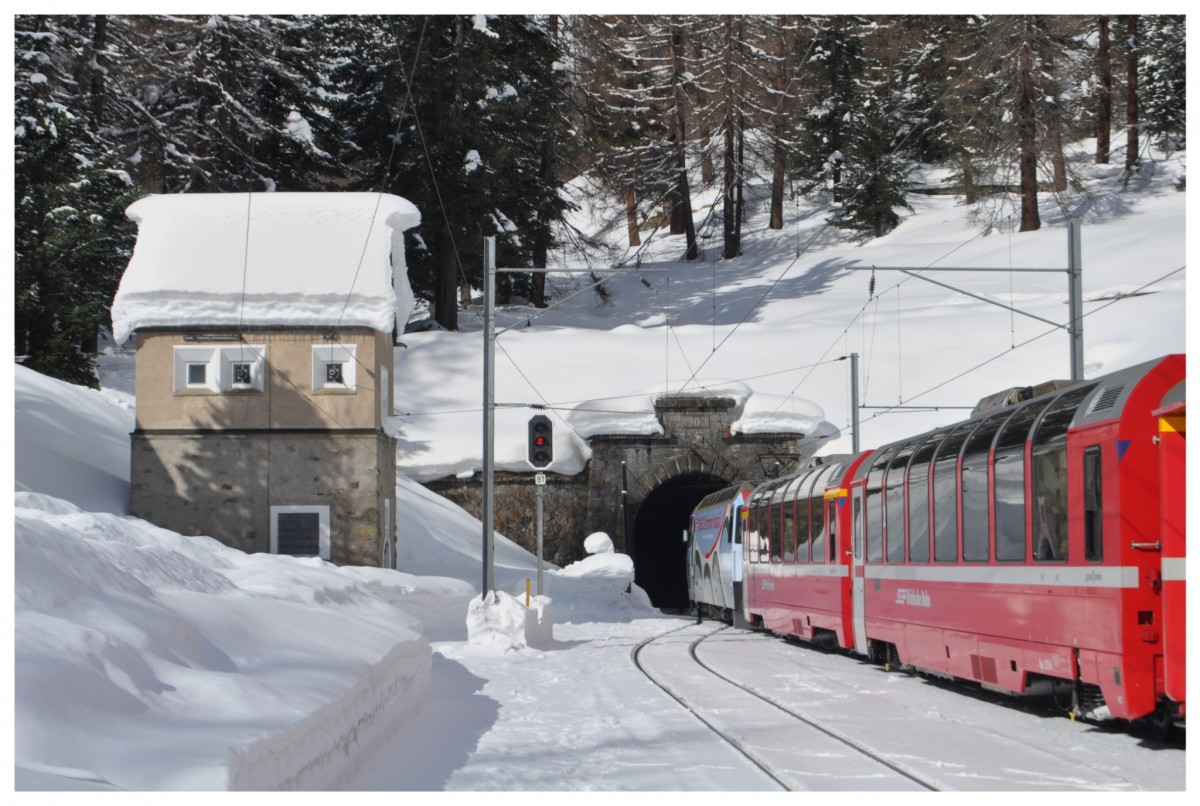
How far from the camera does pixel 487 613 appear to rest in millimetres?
21719

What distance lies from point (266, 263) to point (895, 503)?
1849 cm

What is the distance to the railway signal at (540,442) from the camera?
80.2ft

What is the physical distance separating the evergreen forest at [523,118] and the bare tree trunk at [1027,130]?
10cm

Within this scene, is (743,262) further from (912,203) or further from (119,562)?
(119,562)

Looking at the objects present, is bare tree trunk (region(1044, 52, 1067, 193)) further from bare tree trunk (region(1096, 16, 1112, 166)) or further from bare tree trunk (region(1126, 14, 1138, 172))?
bare tree trunk (region(1126, 14, 1138, 172))

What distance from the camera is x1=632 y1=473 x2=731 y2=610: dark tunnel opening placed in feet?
162

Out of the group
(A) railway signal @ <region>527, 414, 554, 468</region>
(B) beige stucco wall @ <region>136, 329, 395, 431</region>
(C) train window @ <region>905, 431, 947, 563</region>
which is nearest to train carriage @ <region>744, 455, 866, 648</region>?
(C) train window @ <region>905, 431, 947, 563</region>

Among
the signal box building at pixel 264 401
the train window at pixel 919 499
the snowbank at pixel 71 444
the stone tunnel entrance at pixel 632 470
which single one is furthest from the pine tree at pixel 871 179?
the train window at pixel 919 499

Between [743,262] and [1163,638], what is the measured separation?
60.3 meters

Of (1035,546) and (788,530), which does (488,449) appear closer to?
(788,530)

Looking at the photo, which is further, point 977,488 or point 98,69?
point 98,69

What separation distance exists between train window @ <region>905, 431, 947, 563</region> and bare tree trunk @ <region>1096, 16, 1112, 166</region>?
174 ft

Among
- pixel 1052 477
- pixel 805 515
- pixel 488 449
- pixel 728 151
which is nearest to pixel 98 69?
pixel 728 151

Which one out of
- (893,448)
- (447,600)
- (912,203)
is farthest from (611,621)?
(912,203)
